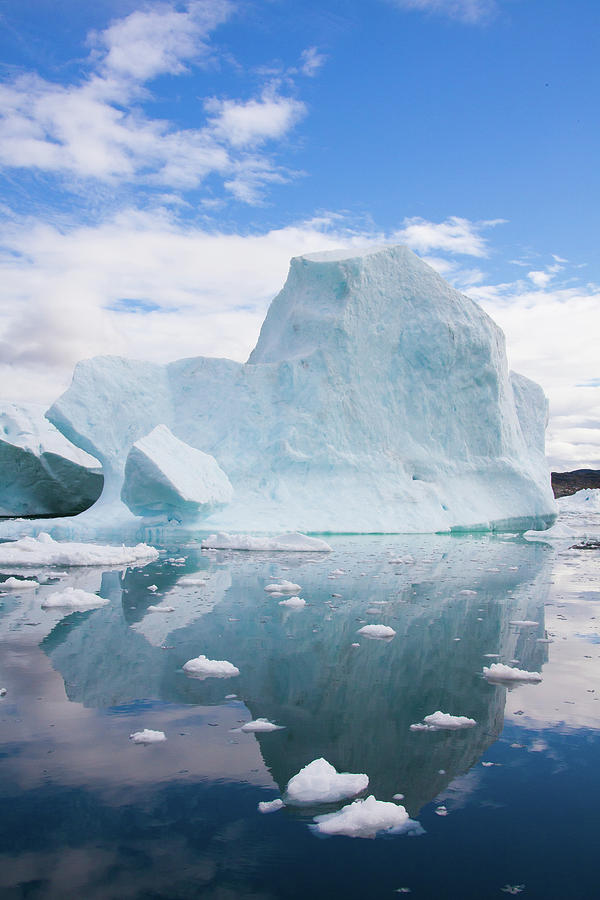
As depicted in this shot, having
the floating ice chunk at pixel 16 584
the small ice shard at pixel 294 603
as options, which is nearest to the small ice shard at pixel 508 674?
the small ice shard at pixel 294 603

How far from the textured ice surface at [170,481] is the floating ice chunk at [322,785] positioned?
28.9 ft

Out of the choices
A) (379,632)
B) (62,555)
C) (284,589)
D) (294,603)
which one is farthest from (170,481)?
(379,632)

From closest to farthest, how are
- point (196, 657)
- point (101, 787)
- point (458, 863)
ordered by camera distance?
point (458, 863) → point (101, 787) → point (196, 657)

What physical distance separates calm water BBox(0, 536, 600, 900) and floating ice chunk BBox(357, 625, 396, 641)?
0.28ft

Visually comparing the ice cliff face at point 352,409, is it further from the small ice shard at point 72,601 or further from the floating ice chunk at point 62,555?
the small ice shard at point 72,601

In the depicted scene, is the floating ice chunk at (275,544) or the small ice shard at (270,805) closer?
the small ice shard at (270,805)

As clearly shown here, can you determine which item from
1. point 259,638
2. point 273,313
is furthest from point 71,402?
point 259,638

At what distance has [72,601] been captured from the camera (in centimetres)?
526

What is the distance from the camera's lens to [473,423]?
1590 cm

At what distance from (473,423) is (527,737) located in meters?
13.6

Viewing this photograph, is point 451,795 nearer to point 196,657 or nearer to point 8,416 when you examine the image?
point 196,657

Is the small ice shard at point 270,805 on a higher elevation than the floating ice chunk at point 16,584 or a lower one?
lower

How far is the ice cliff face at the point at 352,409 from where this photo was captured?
45.5 feet

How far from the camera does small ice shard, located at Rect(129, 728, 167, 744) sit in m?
2.56
